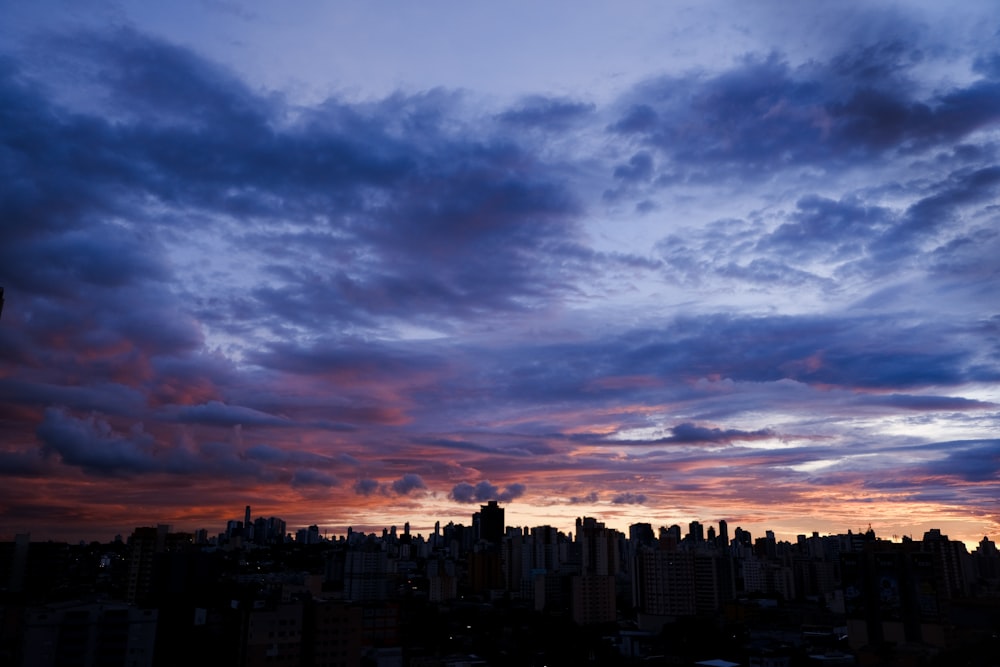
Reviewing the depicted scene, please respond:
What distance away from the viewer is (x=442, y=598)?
215ft

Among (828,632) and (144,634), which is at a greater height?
(144,634)

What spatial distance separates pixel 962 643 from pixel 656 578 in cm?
2603

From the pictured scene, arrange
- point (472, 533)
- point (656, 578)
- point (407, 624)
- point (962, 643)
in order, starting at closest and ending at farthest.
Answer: point (962, 643) < point (407, 624) < point (656, 578) < point (472, 533)

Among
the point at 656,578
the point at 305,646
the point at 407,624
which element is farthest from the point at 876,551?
the point at 305,646

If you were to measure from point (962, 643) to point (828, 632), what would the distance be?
1272cm

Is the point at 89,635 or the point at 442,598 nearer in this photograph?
the point at 89,635

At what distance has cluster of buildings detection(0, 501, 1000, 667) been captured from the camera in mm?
25250

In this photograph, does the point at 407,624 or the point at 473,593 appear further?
the point at 473,593

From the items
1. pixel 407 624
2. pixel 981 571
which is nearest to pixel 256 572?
pixel 407 624

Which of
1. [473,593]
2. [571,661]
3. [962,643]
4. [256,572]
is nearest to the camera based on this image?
[962,643]

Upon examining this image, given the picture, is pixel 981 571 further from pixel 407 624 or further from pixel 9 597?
pixel 9 597

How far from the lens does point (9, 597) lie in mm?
39469

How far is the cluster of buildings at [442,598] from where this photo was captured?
994 inches

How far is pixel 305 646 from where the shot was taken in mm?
25688
